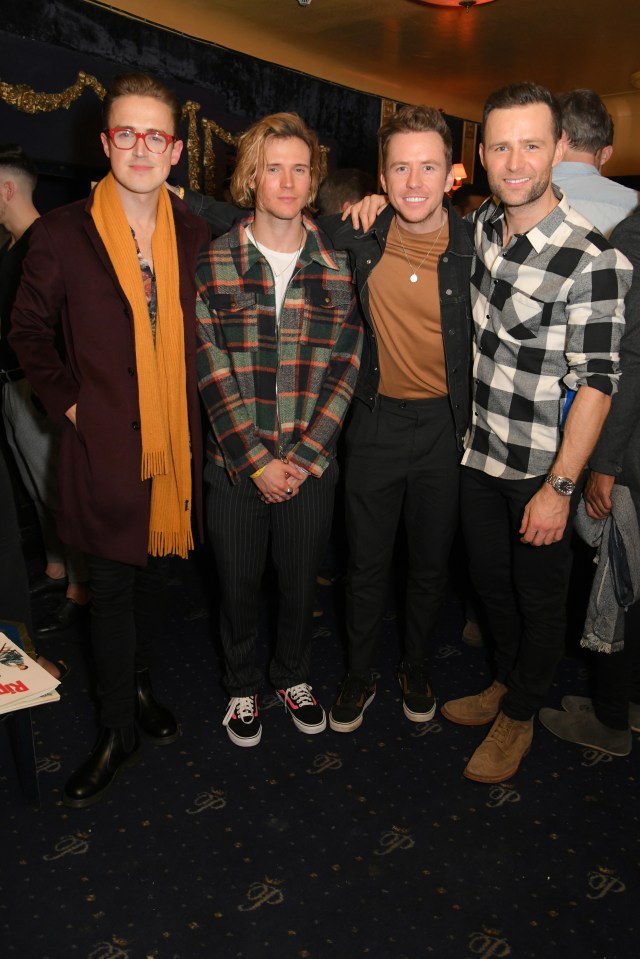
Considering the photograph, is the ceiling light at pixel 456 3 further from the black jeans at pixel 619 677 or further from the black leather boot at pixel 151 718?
the black leather boot at pixel 151 718

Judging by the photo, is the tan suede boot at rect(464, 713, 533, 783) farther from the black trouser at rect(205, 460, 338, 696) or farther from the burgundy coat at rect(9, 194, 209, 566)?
the burgundy coat at rect(9, 194, 209, 566)

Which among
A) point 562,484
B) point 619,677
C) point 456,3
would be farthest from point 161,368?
point 456,3

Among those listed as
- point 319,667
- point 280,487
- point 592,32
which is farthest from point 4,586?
point 592,32

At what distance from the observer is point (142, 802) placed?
218cm

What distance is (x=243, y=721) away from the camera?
2441 mm

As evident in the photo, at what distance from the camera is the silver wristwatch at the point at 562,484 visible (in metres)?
1.99

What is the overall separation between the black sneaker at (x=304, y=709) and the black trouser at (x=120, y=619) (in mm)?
523

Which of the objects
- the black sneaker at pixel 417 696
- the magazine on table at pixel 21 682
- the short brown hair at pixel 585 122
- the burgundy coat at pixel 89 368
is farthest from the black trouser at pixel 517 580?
the magazine on table at pixel 21 682

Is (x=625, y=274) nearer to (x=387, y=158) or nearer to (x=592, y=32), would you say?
(x=387, y=158)

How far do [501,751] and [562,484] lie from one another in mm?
869

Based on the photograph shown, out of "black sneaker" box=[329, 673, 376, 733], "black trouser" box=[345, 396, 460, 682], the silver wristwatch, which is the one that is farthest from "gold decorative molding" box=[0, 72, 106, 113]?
the silver wristwatch

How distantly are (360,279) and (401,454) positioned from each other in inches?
20.4

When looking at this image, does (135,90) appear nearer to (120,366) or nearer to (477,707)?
(120,366)

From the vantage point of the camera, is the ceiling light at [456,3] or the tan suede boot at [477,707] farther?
the ceiling light at [456,3]
